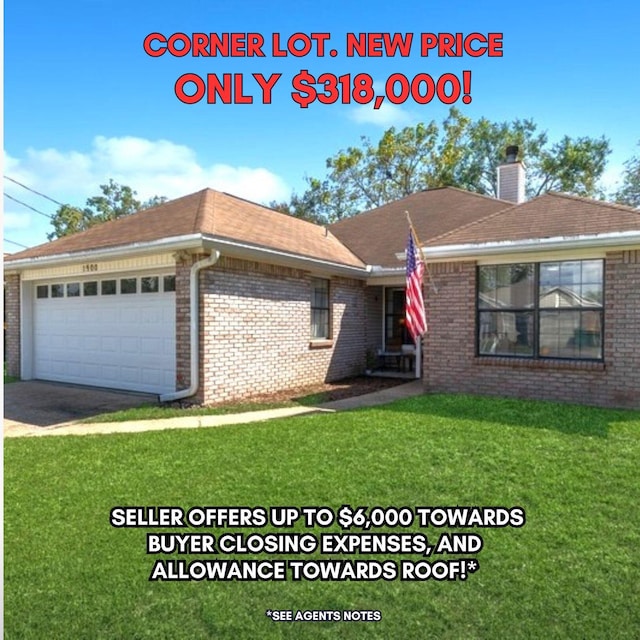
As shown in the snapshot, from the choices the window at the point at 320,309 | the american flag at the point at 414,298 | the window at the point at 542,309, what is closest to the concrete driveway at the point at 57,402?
the window at the point at 320,309

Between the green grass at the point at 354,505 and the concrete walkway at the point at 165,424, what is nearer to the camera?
the green grass at the point at 354,505

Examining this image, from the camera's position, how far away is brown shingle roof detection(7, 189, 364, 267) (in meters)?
9.43

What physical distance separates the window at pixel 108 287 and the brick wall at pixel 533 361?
21.7ft

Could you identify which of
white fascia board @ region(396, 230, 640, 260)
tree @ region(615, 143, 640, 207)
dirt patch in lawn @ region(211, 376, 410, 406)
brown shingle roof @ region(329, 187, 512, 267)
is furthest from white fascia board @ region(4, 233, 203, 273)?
tree @ region(615, 143, 640, 207)

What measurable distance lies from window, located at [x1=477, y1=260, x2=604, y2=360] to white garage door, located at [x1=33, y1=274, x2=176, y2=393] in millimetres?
5970

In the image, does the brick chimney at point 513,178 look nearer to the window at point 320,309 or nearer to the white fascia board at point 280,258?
the white fascia board at point 280,258

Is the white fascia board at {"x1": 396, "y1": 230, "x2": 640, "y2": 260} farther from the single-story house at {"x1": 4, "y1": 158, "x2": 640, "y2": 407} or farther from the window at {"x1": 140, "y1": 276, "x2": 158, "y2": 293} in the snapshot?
the window at {"x1": 140, "y1": 276, "x2": 158, "y2": 293}

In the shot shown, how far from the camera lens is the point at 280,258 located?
388 inches

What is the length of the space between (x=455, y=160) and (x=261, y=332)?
24196 millimetres

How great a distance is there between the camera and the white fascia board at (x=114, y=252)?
27.2 feet

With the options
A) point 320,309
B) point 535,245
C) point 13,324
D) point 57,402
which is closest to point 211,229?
point 320,309

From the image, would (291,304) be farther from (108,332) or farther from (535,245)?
(535,245)

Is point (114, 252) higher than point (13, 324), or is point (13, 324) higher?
point (114, 252)

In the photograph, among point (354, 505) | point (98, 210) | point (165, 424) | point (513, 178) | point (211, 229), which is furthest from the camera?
point (98, 210)
